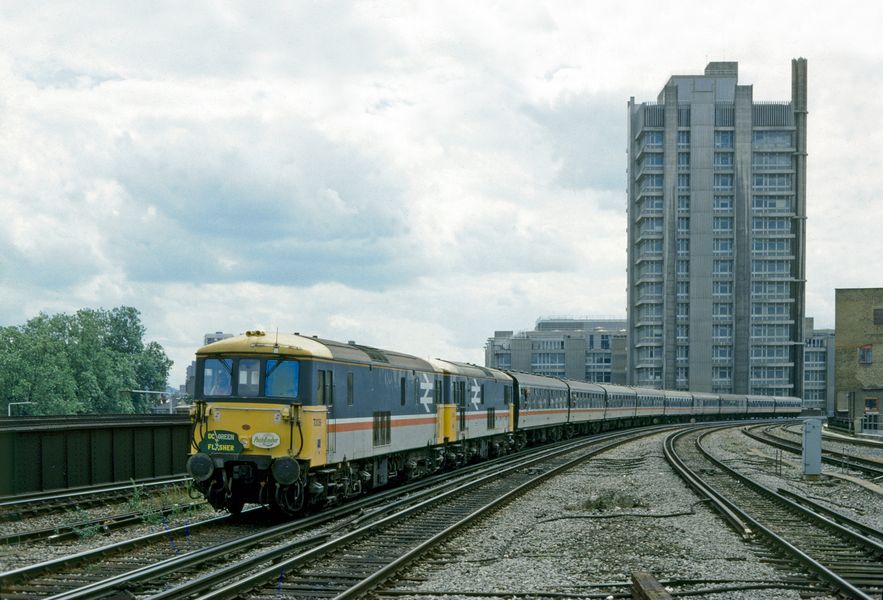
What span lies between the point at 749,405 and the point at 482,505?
9548cm

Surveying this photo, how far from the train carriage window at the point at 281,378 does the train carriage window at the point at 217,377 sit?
712mm

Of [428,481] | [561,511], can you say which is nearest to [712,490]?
[561,511]

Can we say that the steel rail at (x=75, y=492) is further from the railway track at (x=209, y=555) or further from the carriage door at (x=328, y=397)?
the railway track at (x=209, y=555)

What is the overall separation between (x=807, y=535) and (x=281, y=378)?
30.6 feet

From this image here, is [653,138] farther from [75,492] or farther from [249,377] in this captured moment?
[249,377]

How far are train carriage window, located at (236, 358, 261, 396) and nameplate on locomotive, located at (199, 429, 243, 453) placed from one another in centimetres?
76

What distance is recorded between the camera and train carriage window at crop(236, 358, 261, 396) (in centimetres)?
1664

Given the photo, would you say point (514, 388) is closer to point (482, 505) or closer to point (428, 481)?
point (428, 481)

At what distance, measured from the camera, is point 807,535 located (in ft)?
51.0

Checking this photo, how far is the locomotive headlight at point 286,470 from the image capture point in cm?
1591

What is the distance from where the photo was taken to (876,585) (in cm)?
1159

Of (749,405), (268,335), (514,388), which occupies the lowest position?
(749,405)

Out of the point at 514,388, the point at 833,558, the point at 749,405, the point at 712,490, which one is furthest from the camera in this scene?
the point at 749,405

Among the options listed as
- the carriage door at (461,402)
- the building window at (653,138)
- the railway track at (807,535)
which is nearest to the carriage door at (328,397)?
the railway track at (807,535)
